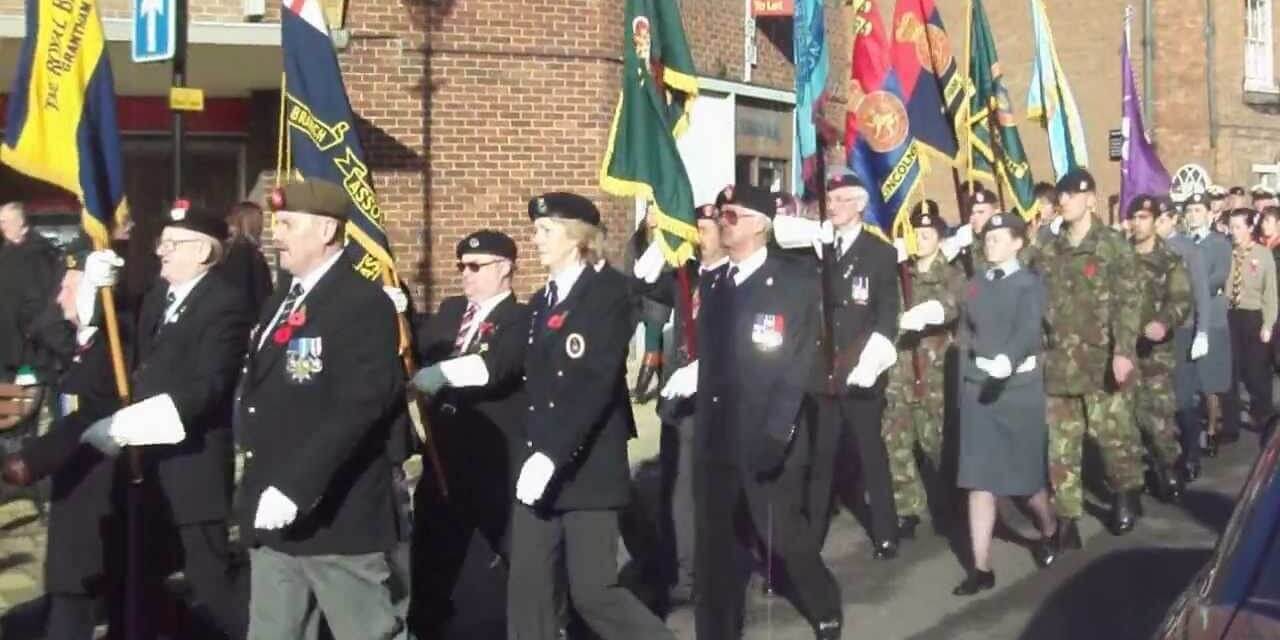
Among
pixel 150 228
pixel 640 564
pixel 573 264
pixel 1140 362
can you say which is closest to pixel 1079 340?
pixel 1140 362

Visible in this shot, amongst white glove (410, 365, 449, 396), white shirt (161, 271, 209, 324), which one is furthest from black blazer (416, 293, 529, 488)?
white shirt (161, 271, 209, 324)

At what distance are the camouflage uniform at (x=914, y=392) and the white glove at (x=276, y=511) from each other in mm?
5089

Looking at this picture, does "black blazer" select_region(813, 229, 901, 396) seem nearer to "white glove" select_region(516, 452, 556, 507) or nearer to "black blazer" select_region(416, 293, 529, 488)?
"black blazer" select_region(416, 293, 529, 488)

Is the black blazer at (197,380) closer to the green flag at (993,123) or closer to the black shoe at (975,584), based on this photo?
the black shoe at (975,584)

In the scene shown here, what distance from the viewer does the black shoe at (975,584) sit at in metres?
8.09

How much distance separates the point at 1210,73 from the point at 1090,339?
808 inches

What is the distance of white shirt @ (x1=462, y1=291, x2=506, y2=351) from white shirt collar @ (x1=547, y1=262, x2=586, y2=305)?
2.14 feet

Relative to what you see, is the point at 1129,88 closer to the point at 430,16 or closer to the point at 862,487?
the point at 862,487

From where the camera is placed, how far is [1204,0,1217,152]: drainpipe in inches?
1102

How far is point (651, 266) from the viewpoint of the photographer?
28.1 ft

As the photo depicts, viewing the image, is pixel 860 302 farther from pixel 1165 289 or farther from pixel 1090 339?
pixel 1165 289

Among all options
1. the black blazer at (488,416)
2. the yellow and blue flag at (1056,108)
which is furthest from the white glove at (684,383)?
the yellow and blue flag at (1056,108)

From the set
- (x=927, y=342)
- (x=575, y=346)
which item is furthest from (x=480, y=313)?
(x=927, y=342)

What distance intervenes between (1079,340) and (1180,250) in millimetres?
2939
